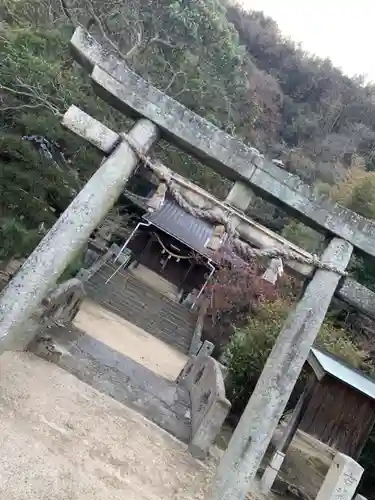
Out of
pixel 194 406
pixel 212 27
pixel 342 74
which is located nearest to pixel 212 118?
pixel 212 27

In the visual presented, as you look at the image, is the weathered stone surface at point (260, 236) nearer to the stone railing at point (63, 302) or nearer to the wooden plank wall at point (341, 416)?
the wooden plank wall at point (341, 416)

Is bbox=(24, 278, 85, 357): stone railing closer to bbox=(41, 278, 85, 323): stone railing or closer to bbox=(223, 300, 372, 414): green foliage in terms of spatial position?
bbox=(41, 278, 85, 323): stone railing

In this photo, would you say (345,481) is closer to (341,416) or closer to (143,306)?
Result: (341,416)

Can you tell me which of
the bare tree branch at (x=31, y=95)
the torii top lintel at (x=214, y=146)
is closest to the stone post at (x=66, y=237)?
the torii top lintel at (x=214, y=146)

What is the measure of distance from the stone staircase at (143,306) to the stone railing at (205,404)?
5.76m

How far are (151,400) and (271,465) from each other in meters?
2.24

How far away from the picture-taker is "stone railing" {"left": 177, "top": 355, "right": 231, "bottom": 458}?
278 inches

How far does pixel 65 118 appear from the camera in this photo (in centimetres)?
517

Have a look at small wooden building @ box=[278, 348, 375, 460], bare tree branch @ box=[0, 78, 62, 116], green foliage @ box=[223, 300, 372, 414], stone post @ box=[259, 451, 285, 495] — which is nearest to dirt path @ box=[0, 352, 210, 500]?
stone post @ box=[259, 451, 285, 495]

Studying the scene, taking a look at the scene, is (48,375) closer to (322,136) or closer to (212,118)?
(212,118)

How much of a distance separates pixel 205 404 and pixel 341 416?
2265mm

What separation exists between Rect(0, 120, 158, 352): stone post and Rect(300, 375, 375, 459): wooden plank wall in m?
5.03

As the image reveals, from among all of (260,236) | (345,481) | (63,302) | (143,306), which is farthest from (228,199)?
(143,306)

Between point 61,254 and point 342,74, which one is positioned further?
point 342,74
